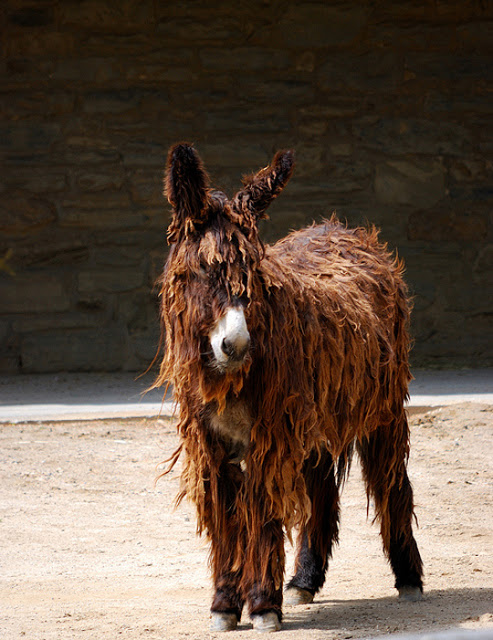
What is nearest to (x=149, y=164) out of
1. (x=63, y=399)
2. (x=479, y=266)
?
(x=63, y=399)

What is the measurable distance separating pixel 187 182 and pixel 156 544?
2.30 metres

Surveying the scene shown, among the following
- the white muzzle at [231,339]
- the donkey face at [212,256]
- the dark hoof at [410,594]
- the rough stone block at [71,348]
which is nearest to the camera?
the white muzzle at [231,339]

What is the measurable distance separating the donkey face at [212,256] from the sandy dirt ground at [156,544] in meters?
1.09

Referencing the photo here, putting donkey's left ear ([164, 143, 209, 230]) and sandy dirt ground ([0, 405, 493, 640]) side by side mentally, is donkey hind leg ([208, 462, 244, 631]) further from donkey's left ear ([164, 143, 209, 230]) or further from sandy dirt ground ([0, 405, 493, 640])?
donkey's left ear ([164, 143, 209, 230])

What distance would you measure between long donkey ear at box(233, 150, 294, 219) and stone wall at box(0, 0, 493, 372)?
207 inches

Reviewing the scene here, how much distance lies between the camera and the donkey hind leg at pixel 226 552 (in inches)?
137

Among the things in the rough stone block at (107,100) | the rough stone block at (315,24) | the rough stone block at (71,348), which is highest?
the rough stone block at (315,24)

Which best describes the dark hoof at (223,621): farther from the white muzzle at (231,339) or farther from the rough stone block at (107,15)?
the rough stone block at (107,15)

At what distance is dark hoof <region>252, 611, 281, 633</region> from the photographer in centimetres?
339

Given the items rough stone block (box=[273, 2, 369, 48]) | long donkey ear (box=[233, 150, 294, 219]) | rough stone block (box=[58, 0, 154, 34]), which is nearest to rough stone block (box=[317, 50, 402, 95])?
rough stone block (box=[273, 2, 369, 48])

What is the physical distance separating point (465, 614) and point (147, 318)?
5.42 m

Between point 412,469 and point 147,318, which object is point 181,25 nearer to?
point 147,318

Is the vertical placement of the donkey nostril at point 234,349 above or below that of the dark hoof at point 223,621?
above

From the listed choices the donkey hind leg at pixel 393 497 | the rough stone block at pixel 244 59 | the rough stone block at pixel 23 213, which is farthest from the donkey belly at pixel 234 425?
the rough stone block at pixel 244 59
